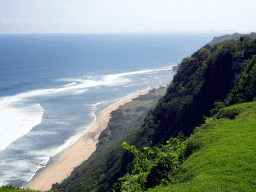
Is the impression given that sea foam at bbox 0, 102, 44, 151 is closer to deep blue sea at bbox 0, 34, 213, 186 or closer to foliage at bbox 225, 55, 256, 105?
deep blue sea at bbox 0, 34, 213, 186

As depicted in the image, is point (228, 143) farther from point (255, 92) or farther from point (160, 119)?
point (160, 119)

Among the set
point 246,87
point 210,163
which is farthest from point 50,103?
point 210,163

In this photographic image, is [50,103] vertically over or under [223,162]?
under

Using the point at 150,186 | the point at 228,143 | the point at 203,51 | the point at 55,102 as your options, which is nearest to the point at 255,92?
the point at 228,143

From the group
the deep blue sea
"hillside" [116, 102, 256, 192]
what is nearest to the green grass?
"hillside" [116, 102, 256, 192]

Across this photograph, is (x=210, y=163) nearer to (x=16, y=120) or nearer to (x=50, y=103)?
(x=16, y=120)

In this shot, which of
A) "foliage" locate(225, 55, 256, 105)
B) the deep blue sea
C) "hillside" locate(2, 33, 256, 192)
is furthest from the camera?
the deep blue sea
